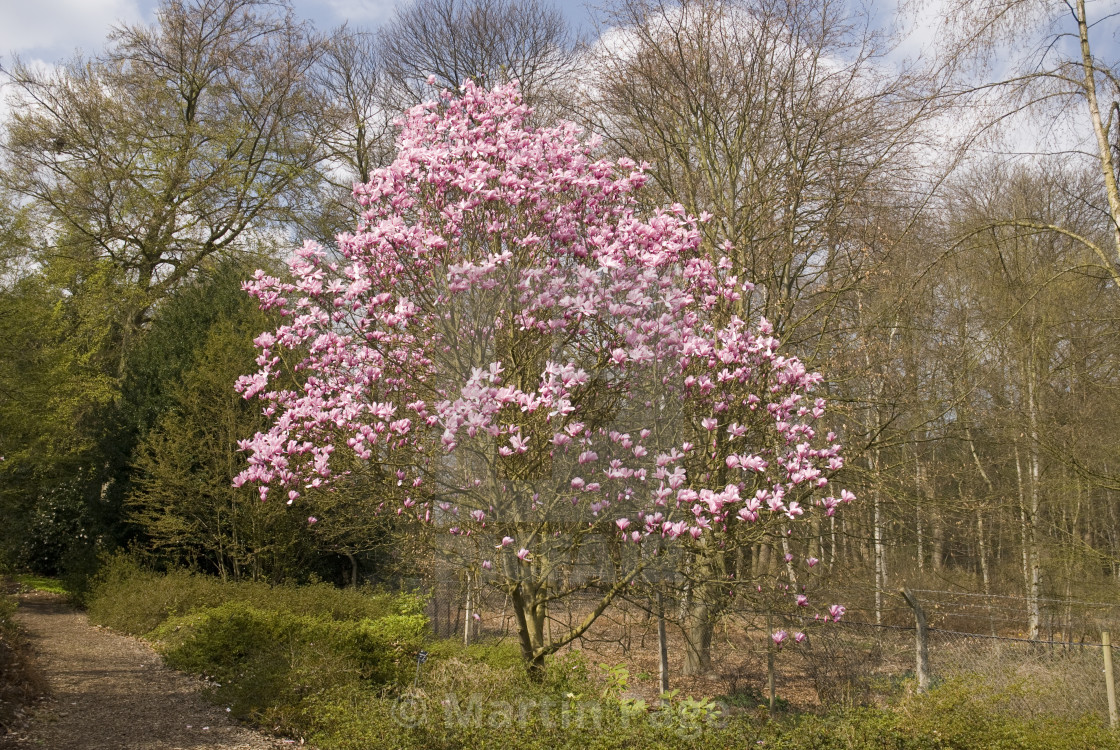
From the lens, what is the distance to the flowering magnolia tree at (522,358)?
4848 mm

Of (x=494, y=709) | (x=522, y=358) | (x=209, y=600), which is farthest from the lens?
(x=209, y=600)

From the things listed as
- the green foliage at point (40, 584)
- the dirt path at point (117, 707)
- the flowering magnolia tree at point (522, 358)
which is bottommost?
the dirt path at point (117, 707)

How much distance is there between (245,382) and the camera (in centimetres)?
534

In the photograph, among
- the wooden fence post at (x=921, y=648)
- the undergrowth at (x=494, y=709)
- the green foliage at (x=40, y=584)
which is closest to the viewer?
the undergrowth at (x=494, y=709)

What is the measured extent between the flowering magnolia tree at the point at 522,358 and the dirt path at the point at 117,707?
2.55m

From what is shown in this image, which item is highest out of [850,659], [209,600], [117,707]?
[209,600]

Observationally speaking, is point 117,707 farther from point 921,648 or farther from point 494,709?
point 921,648

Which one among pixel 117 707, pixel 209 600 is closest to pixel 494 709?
pixel 117 707

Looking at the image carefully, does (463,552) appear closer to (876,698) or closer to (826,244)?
(876,698)

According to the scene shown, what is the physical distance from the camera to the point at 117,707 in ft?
23.4

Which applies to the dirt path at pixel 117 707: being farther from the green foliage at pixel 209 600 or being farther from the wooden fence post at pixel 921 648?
the wooden fence post at pixel 921 648

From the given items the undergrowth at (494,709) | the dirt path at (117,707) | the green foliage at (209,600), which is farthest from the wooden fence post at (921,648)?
the green foliage at (209,600)

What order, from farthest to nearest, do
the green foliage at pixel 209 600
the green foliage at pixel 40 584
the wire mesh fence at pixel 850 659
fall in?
the green foliage at pixel 40 584, the green foliage at pixel 209 600, the wire mesh fence at pixel 850 659

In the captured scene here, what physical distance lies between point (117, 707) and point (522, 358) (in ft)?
17.0
